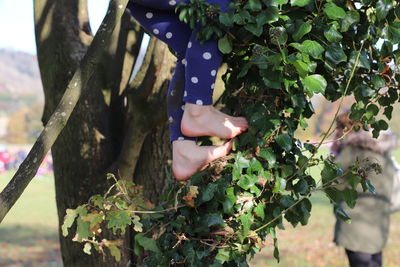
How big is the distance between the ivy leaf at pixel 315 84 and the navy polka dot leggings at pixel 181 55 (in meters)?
0.29

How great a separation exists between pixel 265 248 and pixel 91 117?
5.72m

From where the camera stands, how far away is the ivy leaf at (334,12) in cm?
189

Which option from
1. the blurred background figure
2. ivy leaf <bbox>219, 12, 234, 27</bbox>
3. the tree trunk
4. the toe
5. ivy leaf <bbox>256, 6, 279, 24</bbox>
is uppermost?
ivy leaf <bbox>256, 6, 279, 24</bbox>

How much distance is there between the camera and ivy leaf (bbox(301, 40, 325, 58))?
6.23 feet

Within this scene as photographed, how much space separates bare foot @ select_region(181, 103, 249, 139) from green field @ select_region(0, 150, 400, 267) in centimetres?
557

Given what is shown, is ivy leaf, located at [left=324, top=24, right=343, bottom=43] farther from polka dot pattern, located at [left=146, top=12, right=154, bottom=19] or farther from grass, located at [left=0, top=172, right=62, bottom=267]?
grass, located at [left=0, top=172, right=62, bottom=267]

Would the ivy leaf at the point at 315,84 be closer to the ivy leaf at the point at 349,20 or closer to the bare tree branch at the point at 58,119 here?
the ivy leaf at the point at 349,20

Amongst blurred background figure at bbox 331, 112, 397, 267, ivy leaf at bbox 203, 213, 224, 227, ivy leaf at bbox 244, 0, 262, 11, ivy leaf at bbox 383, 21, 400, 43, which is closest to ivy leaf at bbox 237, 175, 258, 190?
ivy leaf at bbox 203, 213, 224, 227

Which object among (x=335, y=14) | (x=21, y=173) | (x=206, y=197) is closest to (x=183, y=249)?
(x=206, y=197)

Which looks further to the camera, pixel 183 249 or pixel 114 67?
pixel 114 67

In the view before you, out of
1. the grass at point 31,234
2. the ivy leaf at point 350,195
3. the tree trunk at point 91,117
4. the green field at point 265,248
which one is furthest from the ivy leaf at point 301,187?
the grass at point 31,234

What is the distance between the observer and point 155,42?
131 inches

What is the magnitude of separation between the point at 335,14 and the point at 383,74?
355 millimetres

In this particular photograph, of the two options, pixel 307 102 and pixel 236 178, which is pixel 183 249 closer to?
pixel 236 178
